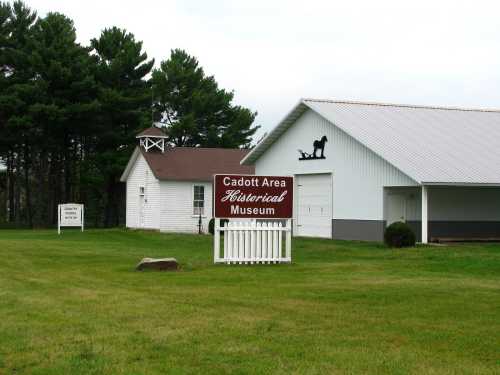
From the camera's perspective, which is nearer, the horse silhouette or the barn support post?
the barn support post

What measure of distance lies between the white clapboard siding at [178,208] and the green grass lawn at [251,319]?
78.9 feet

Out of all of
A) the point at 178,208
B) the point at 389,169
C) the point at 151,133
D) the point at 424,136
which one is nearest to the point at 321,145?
the point at 424,136

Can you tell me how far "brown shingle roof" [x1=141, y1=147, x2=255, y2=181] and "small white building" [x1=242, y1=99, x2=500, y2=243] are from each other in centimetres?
858

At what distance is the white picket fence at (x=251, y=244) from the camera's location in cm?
2066

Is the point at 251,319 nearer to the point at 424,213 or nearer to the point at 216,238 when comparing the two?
the point at 216,238

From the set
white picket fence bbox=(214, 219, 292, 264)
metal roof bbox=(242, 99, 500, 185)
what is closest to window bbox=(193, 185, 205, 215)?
metal roof bbox=(242, 99, 500, 185)

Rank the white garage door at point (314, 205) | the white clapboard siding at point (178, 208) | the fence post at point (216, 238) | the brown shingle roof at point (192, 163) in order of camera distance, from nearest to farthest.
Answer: the fence post at point (216, 238) < the white garage door at point (314, 205) < the white clapboard siding at point (178, 208) < the brown shingle roof at point (192, 163)

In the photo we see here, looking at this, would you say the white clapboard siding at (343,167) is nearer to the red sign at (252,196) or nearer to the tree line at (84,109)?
the red sign at (252,196)

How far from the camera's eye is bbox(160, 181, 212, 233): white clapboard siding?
44.8 metres

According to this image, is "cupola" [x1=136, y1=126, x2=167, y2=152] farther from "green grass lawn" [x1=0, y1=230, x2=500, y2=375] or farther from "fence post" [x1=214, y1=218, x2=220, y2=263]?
"fence post" [x1=214, y1=218, x2=220, y2=263]

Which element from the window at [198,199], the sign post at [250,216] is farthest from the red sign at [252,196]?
the window at [198,199]

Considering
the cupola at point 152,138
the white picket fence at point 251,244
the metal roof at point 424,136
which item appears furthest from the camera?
the cupola at point 152,138

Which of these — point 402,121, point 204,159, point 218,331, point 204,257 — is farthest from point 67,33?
point 218,331

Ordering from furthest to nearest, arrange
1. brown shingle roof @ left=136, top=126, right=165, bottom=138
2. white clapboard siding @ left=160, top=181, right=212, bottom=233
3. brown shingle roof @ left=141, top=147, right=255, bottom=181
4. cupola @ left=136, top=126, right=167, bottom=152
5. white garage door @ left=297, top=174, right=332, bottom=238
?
cupola @ left=136, top=126, right=167, bottom=152 → brown shingle roof @ left=136, top=126, right=165, bottom=138 → brown shingle roof @ left=141, top=147, right=255, bottom=181 → white clapboard siding @ left=160, top=181, right=212, bottom=233 → white garage door @ left=297, top=174, right=332, bottom=238
